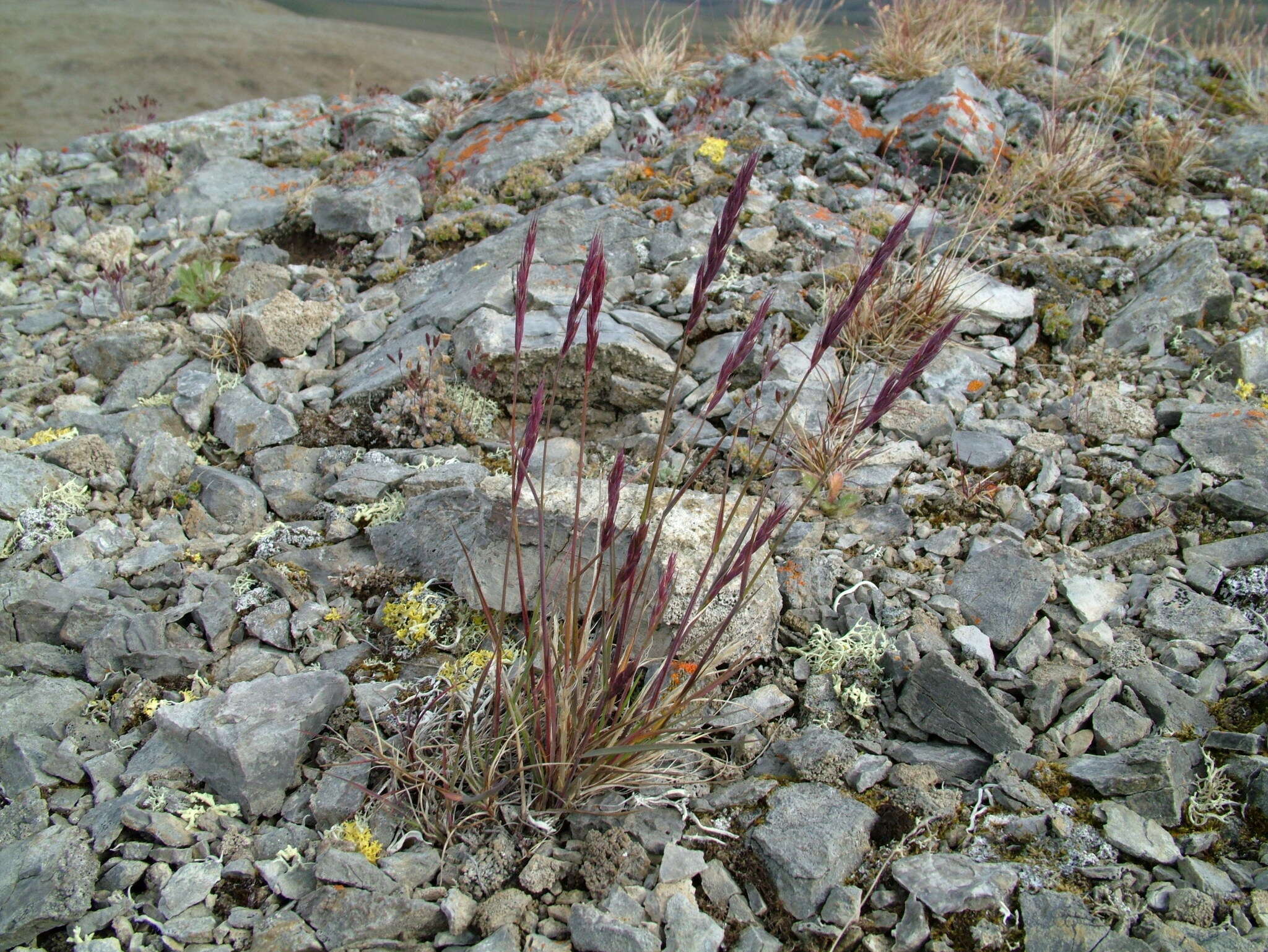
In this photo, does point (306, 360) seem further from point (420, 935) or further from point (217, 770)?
point (420, 935)

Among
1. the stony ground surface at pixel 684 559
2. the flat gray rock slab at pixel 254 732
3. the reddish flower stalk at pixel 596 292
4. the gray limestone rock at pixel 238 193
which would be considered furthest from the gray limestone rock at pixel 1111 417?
the gray limestone rock at pixel 238 193

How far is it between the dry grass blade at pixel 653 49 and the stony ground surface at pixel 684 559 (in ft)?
6.81

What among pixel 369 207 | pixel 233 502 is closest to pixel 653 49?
pixel 369 207

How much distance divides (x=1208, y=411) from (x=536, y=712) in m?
3.73

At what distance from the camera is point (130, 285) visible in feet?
20.6

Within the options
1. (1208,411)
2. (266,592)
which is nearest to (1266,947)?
(1208,411)

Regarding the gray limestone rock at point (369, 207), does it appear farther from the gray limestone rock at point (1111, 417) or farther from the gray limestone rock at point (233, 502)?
the gray limestone rock at point (1111, 417)

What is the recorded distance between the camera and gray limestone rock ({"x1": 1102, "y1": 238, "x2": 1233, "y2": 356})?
15.0ft

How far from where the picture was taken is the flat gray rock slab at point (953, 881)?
2.15 m

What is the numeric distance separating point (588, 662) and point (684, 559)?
0.79 metres

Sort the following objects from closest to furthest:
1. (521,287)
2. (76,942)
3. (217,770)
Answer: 1. (521,287)
2. (76,942)
3. (217,770)

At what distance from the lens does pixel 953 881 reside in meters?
2.20

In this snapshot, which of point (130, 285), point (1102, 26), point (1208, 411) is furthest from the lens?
point (1102, 26)

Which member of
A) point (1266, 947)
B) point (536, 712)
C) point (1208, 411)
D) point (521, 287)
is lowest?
point (1266, 947)
